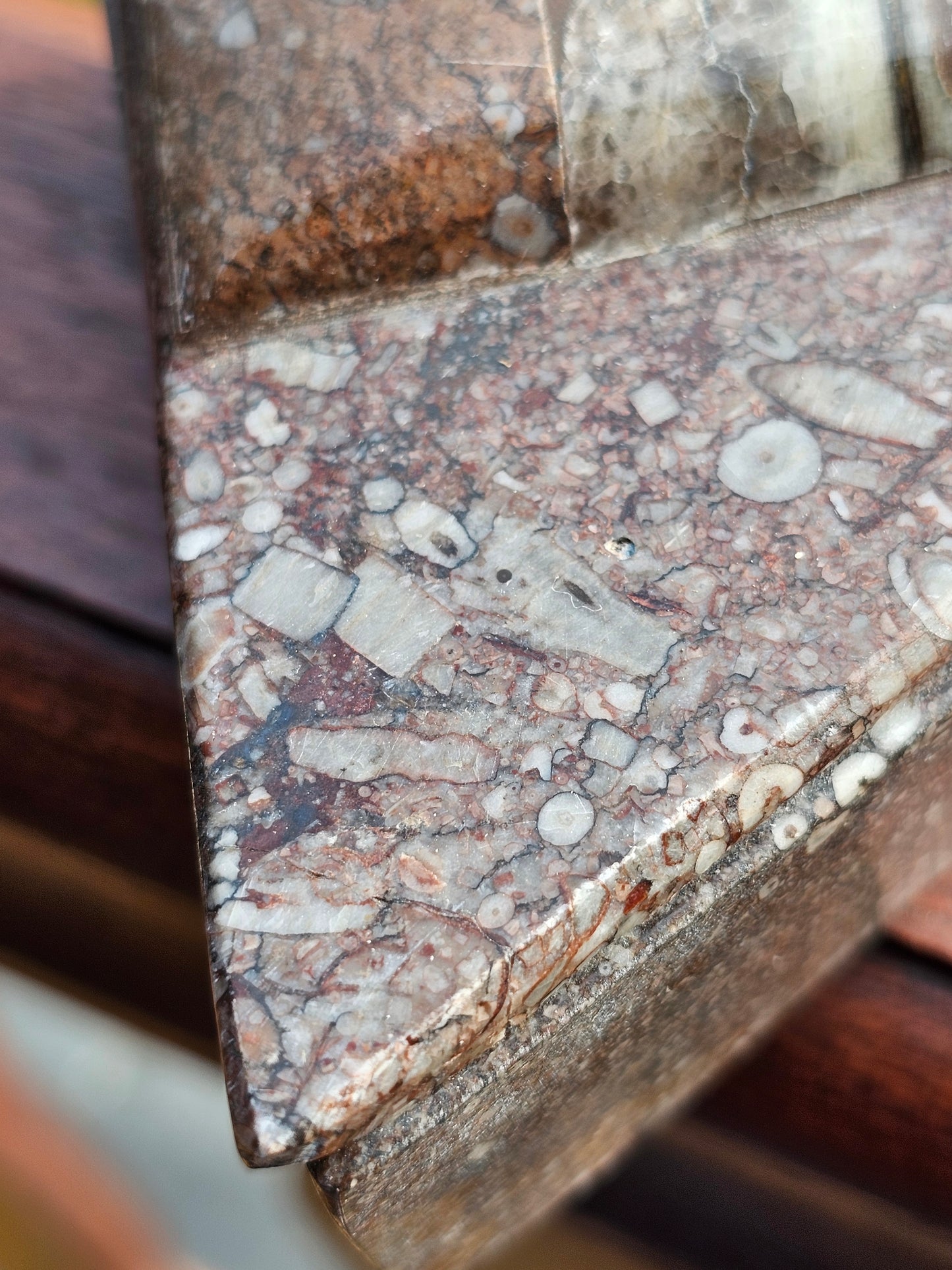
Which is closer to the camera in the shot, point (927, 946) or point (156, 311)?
point (156, 311)

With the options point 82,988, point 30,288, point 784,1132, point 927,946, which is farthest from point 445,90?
point 82,988

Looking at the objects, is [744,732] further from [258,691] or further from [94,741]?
[94,741]

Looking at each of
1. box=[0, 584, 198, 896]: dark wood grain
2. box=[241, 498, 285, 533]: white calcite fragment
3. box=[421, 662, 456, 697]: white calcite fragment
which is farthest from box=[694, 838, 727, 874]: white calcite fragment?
box=[0, 584, 198, 896]: dark wood grain

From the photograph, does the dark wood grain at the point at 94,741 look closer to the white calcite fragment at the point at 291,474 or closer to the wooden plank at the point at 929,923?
the white calcite fragment at the point at 291,474

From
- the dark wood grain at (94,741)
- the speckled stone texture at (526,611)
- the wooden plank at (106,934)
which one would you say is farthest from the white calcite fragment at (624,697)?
the wooden plank at (106,934)

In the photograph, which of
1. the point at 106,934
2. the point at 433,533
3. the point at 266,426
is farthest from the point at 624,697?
the point at 106,934

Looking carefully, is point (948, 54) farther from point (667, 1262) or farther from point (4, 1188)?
point (4, 1188)
